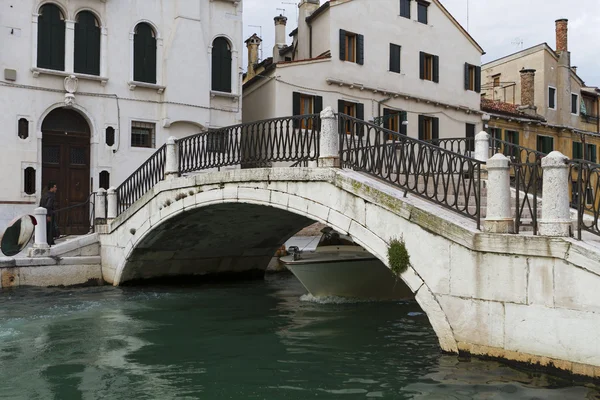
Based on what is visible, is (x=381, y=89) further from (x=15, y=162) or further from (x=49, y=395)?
(x=49, y=395)

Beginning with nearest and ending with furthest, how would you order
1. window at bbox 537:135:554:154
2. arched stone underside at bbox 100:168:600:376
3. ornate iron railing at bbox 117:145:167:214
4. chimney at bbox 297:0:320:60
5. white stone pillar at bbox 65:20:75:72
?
1. arched stone underside at bbox 100:168:600:376
2. ornate iron railing at bbox 117:145:167:214
3. white stone pillar at bbox 65:20:75:72
4. chimney at bbox 297:0:320:60
5. window at bbox 537:135:554:154

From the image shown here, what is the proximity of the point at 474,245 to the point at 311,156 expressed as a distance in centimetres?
324

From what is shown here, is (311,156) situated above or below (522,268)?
above

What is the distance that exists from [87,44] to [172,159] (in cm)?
592

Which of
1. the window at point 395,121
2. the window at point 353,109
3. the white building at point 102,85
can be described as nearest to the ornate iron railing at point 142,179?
the white building at point 102,85

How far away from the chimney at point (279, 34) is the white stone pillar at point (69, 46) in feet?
29.8

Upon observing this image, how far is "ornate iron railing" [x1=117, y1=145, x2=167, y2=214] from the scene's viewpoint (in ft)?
40.0

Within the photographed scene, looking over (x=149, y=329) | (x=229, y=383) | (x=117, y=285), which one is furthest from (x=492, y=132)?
(x=229, y=383)

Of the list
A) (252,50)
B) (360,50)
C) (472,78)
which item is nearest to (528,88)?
(472,78)

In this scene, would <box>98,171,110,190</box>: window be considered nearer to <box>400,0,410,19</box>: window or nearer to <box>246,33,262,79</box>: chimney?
<box>246,33,262,79</box>: chimney

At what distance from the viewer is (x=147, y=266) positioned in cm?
1367

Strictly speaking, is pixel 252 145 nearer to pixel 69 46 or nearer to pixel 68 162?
pixel 68 162

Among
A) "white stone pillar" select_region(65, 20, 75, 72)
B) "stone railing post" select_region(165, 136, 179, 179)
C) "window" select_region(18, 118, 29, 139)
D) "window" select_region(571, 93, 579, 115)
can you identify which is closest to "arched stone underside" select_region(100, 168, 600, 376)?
"stone railing post" select_region(165, 136, 179, 179)

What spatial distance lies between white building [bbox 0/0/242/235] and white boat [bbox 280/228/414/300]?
6723 mm
